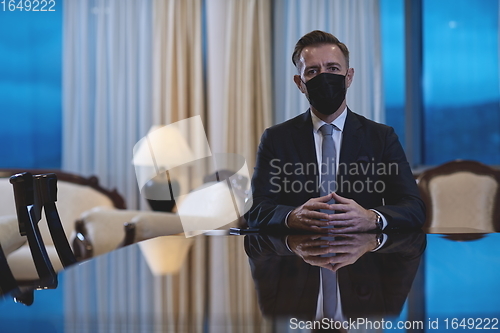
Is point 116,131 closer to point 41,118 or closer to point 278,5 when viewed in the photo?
point 41,118

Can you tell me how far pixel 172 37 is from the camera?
14.2 feet

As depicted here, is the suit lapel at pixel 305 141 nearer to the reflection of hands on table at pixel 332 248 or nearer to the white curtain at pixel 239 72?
the reflection of hands on table at pixel 332 248

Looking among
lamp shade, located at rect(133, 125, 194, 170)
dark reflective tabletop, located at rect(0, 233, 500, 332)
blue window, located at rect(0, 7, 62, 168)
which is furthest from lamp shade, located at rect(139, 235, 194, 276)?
blue window, located at rect(0, 7, 62, 168)

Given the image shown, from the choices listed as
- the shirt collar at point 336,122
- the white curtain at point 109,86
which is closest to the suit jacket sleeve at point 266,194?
the shirt collar at point 336,122

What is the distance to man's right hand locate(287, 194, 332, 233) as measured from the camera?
153 cm

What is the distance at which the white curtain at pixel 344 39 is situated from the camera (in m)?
4.28

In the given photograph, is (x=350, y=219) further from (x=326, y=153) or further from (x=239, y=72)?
(x=239, y=72)

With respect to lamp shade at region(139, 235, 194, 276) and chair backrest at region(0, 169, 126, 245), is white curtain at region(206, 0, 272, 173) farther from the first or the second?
A: lamp shade at region(139, 235, 194, 276)

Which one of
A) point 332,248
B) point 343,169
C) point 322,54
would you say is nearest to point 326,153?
point 343,169

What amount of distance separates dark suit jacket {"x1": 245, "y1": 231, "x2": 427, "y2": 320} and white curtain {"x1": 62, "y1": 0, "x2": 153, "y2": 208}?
11.1 feet

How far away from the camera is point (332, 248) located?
1.15 metres

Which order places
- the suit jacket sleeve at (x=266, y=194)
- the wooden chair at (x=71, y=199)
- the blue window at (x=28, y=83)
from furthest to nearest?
the blue window at (x=28, y=83) → the wooden chair at (x=71, y=199) → the suit jacket sleeve at (x=266, y=194)

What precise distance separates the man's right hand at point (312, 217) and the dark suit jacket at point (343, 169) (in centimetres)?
14

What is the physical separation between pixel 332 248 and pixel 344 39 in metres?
3.47
